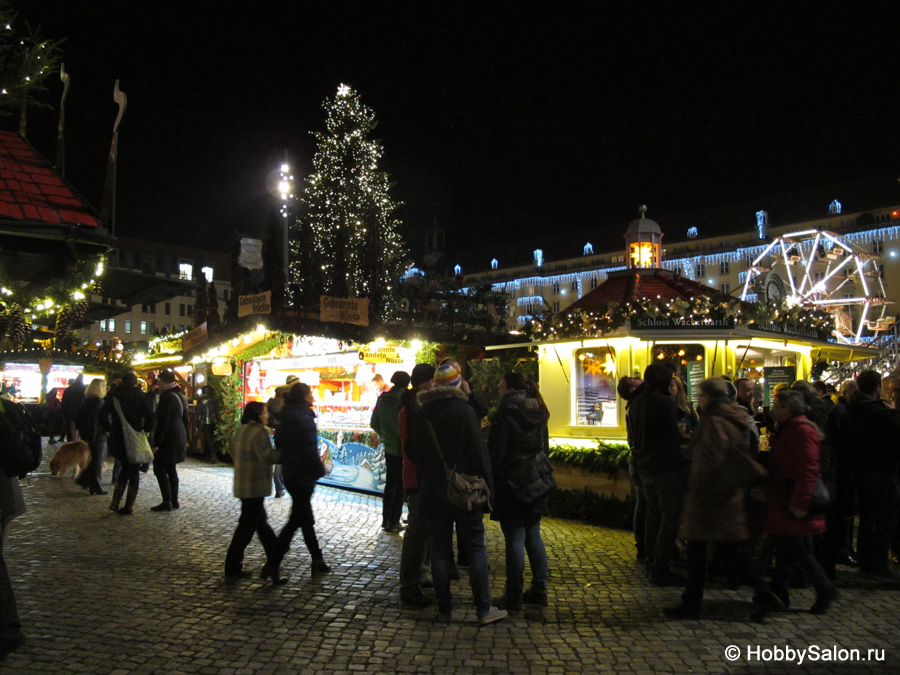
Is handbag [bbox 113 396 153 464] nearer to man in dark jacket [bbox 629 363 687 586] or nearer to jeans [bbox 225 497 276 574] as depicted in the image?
jeans [bbox 225 497 276 574]

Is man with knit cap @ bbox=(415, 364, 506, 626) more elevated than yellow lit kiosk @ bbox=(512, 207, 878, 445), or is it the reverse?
yellow lit kiosk @ bbox=(512, 207, 878, 445)

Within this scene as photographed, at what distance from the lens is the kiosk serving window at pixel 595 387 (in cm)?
1139

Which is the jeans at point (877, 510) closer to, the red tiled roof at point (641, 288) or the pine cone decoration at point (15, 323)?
the red tiled roof at point (641, 288)

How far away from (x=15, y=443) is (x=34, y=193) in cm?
177

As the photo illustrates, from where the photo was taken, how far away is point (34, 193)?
387 centimetres

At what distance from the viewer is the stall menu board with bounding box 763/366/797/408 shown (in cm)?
1088

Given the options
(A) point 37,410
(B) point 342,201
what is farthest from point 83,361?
(B) point 342,201

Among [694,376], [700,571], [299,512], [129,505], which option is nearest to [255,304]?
[129,505]

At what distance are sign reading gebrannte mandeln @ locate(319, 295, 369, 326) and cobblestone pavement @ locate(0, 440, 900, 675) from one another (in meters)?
5.04

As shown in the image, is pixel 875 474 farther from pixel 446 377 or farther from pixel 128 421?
pixel 128 421

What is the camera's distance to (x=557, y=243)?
89.4m

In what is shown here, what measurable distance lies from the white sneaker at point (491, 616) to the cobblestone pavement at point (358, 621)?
0.22ft

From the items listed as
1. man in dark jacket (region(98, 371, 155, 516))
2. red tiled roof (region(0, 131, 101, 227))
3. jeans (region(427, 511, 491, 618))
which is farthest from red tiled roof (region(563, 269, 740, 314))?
red tiled roof (region(0, 131, 101, 227))

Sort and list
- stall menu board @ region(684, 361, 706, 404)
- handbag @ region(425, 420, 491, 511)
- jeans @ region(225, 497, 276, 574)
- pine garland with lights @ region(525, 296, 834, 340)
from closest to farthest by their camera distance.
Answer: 1. handbag @ region(425, 420, 491, 511)
2. jeans @ region(225, 497, 276, 574)
3. pine garland with lights @ region(525, 296, 834, 340)
4. stall menu board @ region(684, 361, 706, 404)
